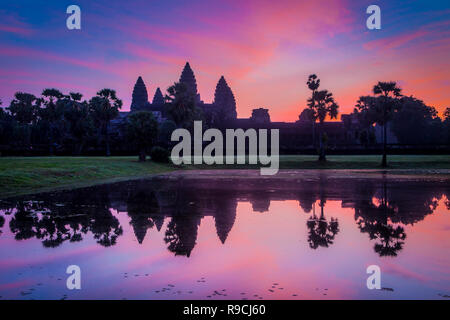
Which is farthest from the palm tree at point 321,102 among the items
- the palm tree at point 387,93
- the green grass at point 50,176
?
the green grass at point 50,176

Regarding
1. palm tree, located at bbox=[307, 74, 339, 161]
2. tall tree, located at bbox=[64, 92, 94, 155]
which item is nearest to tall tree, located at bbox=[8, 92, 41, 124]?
tall tree, located at bbox=[64, 92, 94, 155]

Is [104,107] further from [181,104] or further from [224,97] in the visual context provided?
[224,97]

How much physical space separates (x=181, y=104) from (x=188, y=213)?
180 ft

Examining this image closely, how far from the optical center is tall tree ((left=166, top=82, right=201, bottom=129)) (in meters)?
67.5

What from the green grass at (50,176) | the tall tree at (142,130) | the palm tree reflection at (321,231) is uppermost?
the tall tree at (142,130)

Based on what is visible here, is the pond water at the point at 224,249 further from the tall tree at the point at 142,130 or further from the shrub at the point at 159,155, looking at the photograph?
the tall tree at the point at 142,130

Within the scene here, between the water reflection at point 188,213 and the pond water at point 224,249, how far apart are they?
0.15 ft

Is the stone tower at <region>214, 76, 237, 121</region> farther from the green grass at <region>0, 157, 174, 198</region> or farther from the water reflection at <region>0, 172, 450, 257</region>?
the water reflection at <region>0, 172, 450, 257</region>

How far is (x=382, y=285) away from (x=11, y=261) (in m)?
6.33

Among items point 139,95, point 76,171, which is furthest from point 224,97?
point 76,171

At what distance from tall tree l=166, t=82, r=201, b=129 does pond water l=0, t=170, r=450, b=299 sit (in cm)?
5197

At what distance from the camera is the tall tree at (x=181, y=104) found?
6750 cm

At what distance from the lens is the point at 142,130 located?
49656 mm
